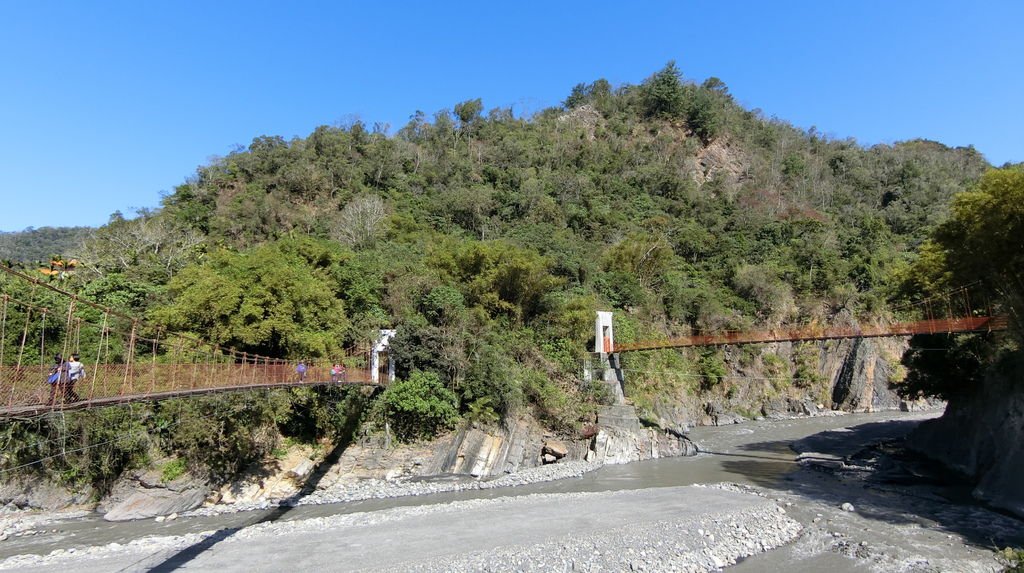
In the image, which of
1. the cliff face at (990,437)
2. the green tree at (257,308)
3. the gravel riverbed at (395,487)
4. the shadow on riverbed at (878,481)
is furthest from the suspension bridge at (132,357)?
the shadow on riverbed at (878,481)

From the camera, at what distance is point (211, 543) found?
941cm

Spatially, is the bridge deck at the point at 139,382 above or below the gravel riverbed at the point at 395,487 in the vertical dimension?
above

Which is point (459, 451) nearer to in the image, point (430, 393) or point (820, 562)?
point (430, 393)

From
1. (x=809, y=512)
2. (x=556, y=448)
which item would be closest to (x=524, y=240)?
(x=556, y=448)

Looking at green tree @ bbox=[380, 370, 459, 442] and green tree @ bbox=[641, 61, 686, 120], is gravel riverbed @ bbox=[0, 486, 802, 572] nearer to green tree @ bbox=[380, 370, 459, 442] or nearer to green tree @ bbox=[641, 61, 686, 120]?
green tree @ bbox=[380, 370, 459, 442]

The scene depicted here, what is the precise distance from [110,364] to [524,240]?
2227cm

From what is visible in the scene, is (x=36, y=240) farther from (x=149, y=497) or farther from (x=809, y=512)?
(x=809, y=512)

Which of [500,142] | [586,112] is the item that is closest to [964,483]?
[500,142]

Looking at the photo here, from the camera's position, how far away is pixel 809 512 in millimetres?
10812

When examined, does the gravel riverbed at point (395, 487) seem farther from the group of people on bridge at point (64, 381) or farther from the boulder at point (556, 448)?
the group of people on bridge at point (64, 381)

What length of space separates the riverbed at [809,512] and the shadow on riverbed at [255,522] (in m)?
0.10

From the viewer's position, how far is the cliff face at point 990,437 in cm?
1097

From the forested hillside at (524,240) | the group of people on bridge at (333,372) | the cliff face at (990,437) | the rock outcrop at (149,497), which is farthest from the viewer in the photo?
the forested hillside at (524,240)

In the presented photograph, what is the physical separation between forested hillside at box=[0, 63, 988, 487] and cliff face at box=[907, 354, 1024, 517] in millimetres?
9610
